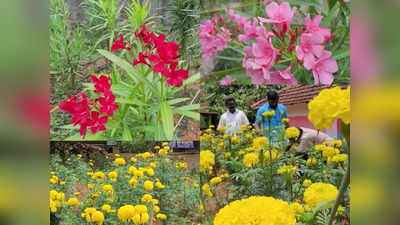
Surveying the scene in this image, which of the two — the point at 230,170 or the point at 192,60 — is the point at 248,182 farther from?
the point at 192,60

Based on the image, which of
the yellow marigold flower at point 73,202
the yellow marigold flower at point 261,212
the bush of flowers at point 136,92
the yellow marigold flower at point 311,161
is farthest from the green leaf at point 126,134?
the yellow marigold flower at point 261,212

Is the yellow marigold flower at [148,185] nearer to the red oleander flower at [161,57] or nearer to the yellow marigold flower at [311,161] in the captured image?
the red oleander flower at [161,57]

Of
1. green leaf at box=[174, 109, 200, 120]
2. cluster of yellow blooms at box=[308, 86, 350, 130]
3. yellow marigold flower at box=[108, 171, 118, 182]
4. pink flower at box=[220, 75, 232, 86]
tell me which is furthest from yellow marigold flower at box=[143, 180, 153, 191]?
cluster of yellow blooms at box=[308, 86, 350, 130]

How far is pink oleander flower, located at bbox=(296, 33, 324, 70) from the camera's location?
140cm

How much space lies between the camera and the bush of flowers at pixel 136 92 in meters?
1.67

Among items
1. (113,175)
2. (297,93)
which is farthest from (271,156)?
(113,175)

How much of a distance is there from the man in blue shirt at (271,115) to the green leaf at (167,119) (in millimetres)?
402

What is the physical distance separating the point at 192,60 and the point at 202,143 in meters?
0.40

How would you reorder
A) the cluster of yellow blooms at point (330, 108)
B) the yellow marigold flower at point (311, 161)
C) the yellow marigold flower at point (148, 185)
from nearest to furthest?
the cluster of yellow blooms at point (330, 108), the yellow marigold flower at point (311, 161), the yellow marigold flower at point (148, 185)

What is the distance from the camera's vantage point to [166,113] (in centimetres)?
176
